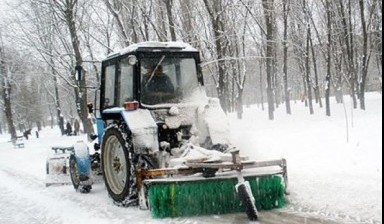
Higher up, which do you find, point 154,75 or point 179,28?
point 179,28

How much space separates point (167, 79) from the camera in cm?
748

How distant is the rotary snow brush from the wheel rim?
3.23 feet

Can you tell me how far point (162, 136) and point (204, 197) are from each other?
54.4 inches

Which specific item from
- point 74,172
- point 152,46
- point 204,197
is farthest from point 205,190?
point 74,172

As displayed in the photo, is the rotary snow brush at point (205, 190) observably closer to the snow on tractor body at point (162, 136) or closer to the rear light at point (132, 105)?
the snow on tractor body at point (162, 136)

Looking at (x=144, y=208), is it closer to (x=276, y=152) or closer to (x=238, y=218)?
(x=238, y=218)

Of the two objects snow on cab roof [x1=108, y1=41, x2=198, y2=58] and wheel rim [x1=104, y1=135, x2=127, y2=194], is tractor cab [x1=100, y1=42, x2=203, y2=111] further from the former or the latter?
wheel rim [x1=104, y1=135, x2=127, y2=194]

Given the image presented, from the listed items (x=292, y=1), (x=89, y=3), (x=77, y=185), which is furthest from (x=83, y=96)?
(x=77, y=185)

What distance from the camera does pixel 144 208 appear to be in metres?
6.27

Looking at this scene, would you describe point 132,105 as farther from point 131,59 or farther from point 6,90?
point 6,90

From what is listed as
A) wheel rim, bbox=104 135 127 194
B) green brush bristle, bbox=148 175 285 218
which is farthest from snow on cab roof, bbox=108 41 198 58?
green brush bristle, bbox=148 175 285 218

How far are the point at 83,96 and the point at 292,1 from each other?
41.8ft

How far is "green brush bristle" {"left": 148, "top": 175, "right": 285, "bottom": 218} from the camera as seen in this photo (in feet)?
19.6

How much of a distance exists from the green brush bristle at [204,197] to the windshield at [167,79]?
169 cm
